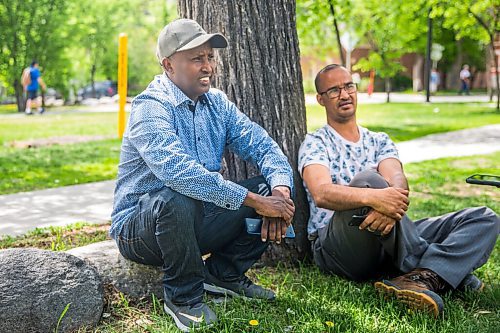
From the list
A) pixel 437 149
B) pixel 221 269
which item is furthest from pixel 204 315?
pixel 437 149

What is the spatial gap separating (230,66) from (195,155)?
0.95 m

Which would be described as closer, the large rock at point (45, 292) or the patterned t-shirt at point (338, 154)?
the large rock at point (45, 292)

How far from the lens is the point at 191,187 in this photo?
3.15 meters

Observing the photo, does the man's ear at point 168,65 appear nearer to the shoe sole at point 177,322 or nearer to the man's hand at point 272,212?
the man's hand at point 272,212

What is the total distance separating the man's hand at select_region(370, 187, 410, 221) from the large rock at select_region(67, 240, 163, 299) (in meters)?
1.23

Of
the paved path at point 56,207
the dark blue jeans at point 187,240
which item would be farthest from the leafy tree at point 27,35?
the dark blue jeans at point 187,240

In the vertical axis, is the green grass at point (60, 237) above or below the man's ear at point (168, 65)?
below

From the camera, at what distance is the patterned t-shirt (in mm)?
4016

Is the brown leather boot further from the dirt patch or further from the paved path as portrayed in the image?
the dirt patch

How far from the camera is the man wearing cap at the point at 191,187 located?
10.4 feet

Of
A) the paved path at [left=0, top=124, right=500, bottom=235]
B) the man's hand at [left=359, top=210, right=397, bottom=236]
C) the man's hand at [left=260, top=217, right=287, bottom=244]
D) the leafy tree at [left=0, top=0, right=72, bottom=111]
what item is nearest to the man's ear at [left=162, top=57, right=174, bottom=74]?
the man's hand at [left=260, top=217, right=287, bottom=244]

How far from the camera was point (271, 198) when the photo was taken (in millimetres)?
3334

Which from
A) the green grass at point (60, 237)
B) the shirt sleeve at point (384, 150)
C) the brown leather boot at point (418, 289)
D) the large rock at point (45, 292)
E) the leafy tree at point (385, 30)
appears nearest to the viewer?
the large rock at point (45, 292)

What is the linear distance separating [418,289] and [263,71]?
168cm
